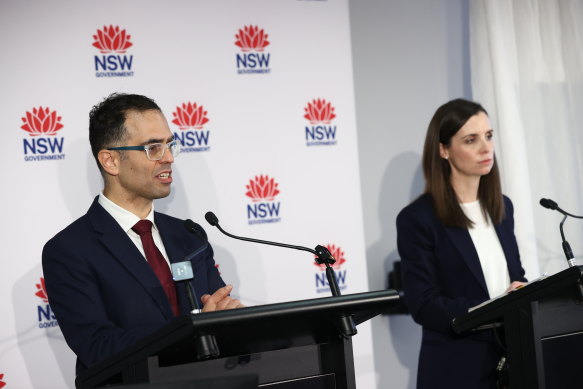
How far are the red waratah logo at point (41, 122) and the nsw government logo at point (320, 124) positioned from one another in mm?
1304

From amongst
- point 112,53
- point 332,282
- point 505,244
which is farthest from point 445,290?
point 112,53

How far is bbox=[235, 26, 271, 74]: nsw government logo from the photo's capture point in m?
4.02

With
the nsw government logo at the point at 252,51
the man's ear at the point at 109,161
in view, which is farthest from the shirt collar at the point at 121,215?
the nsw government logo at the point at 252,51

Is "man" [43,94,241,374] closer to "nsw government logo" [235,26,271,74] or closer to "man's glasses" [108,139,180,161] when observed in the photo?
"man's glasses" [108,139,180,161]

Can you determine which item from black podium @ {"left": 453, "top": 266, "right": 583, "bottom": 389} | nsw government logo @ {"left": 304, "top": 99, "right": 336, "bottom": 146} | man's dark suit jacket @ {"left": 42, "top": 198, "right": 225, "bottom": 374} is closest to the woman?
black podium @ {"left": 453, "top": 266, "right": 583, "bottom": 389}

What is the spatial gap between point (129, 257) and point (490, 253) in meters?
1.67

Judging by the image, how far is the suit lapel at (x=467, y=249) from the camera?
3373 millimetres

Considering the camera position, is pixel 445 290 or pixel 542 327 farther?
pixel 445 290

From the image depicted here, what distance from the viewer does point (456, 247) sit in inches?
134

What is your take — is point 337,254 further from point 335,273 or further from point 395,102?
point 395,102

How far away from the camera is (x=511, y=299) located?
2631 millimetres

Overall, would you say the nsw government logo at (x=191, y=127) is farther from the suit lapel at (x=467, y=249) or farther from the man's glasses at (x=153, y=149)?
the suit lapel at (x=467, y=249)

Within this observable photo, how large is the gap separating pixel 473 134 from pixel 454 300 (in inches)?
33.2

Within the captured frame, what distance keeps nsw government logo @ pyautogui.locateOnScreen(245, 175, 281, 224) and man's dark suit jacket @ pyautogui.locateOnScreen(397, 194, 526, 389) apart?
29.7 inches
